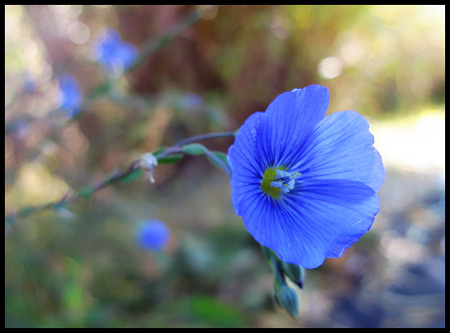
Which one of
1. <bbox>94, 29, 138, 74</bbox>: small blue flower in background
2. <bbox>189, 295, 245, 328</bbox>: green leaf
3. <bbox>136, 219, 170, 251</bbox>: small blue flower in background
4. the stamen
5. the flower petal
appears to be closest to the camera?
the flower petal

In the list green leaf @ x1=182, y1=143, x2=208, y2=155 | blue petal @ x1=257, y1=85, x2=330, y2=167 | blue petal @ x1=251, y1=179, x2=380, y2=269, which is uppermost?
blue petal @ x1=257, y1=85, x2=330, y2=167

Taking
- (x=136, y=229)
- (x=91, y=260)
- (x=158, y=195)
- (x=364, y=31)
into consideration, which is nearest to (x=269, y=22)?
(x=364, y=31)

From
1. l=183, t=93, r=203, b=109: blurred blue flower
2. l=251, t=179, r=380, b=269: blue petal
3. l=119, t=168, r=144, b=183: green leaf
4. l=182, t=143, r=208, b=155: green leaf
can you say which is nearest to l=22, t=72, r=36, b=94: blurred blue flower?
l=183, t=93, r=203, b=109: blurred blue flower

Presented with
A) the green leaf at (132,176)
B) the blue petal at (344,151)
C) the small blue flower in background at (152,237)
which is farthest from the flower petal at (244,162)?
the small blue flower in background at (152,237)

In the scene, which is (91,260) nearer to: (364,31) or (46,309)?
(46,309)

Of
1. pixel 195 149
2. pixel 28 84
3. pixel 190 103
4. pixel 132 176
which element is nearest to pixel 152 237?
pixel 190 103

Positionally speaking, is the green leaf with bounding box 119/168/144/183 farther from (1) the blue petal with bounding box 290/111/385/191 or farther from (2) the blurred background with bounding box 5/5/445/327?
(2) the blurred background with bounding box 5/5/445/327

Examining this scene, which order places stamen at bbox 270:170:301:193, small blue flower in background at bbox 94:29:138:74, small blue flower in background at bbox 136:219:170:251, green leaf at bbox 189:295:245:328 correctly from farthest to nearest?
small blue flower in background at bbox 94:29:138:74, small blue flower in background at bbox 136:219:170:251, green leaf at bbox 189:295:245:328, stamen at bbox 270:170:301:193

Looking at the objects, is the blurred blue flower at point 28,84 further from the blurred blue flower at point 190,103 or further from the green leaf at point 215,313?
the green leaf at point 215,313
